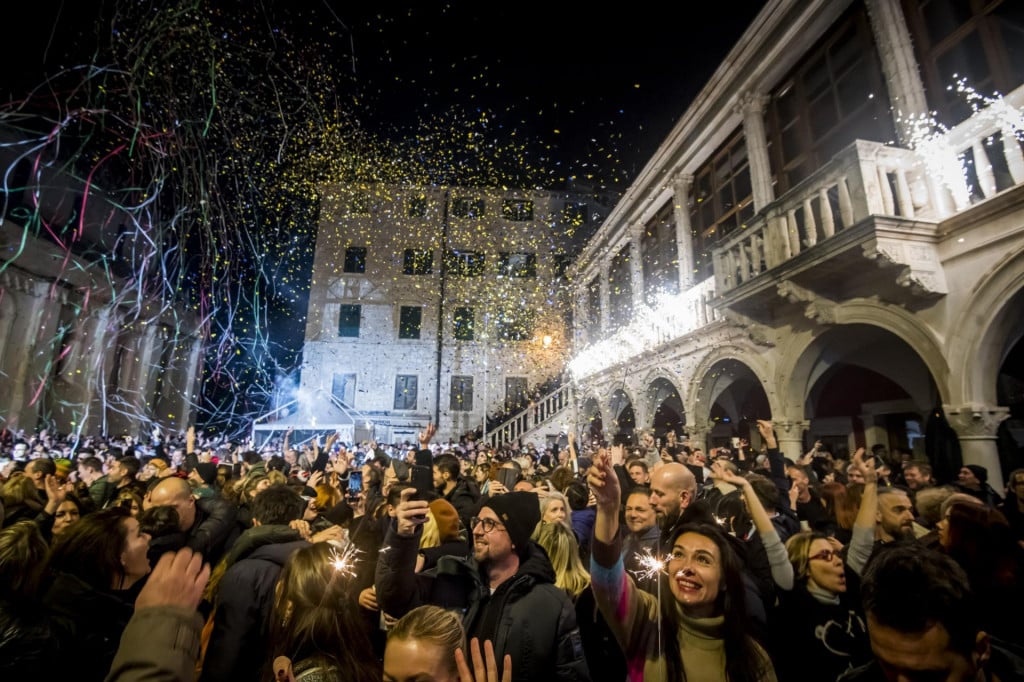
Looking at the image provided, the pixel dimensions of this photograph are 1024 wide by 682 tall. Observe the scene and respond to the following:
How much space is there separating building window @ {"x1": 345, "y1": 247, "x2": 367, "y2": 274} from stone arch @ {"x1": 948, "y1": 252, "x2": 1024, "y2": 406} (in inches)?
964

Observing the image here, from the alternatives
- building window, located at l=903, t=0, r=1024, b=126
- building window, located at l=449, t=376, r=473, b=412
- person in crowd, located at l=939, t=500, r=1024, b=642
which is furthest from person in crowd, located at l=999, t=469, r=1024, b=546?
building window, located at l=449, t=376, r=473, b=412

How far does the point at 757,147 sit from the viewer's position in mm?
10484

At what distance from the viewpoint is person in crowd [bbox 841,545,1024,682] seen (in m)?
1.52

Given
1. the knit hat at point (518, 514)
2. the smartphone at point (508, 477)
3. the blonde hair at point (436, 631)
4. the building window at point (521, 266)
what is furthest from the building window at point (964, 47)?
the building window at point (521, 266)

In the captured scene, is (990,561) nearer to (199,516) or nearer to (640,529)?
(640,529)

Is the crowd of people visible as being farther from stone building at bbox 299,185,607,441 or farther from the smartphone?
stone building at bbox 299,185,607,441

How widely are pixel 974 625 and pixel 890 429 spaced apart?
11237mm

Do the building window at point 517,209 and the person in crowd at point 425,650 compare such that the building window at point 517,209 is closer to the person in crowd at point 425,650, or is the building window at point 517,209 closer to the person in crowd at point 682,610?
the person in crowd at point 682,610

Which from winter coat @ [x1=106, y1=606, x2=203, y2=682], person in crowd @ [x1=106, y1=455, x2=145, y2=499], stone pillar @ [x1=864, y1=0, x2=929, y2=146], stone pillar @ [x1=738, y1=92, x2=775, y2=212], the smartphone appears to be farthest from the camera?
stone pillar @ [x1=738, y1=92, x2=775, y2=212]

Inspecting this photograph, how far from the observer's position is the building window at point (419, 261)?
26.2 meters

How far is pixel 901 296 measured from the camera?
6.89 metres

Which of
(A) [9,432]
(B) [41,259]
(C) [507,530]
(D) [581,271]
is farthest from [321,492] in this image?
(B) [41,259]

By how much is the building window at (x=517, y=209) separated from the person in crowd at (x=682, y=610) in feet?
84.7

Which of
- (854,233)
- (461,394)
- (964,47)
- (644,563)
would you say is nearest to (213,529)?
(644,563)
